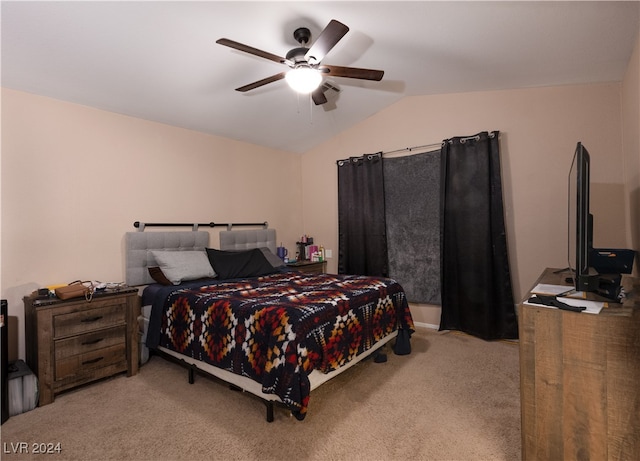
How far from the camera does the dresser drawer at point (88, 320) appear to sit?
2.33 metres

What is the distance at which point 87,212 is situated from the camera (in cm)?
292

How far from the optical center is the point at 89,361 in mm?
2449

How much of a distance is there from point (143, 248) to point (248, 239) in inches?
52.4

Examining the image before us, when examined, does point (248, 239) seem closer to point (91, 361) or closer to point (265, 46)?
point (91, 361)

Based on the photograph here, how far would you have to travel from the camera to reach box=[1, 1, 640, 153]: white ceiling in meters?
2.03

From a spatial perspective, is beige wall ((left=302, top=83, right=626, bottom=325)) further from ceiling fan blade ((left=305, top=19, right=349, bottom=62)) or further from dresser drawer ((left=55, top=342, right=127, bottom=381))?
dresser drawer ((left=55, top=342, right=127, bottom=381))

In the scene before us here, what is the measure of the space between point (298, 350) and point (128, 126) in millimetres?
2901

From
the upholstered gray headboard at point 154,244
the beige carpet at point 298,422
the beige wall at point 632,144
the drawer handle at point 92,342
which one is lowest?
the beige carpet at point 298,422

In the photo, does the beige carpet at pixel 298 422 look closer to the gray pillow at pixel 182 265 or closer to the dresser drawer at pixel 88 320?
the dresser drawer at pixel 88 320

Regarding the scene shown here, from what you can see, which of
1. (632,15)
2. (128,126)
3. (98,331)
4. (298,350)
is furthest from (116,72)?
(632,15)

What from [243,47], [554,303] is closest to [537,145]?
[554,303]

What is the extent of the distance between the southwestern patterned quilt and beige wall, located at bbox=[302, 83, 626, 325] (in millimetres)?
1573

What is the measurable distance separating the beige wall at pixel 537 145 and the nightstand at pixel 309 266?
1.43 meters

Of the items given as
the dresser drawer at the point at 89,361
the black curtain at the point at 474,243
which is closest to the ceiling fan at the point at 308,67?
the black curtain at the point at 474,243
